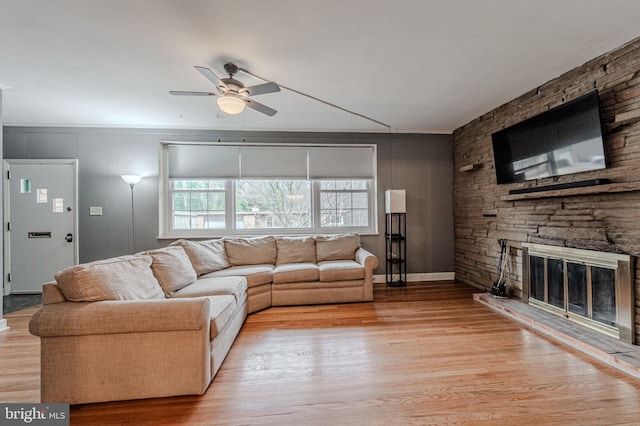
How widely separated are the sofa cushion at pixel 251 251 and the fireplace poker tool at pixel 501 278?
3.11 meters

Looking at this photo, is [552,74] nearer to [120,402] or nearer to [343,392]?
[343,392]

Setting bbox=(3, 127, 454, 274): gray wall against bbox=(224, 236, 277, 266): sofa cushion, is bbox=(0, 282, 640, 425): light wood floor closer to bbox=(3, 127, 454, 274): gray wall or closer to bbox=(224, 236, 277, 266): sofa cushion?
bbox=(224, 236, 277, 266): sofa cushion

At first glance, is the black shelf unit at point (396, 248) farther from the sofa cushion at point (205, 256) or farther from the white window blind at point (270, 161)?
the sofa cushion at point (205, 256)

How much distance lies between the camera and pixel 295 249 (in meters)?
3.96

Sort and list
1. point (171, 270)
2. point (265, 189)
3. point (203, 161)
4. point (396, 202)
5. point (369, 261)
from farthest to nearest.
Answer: point (265, 189)
point (203, 161)
point (396, 202)
point (369, 261)
point (171, 270)

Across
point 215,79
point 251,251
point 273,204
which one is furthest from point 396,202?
point 215,79

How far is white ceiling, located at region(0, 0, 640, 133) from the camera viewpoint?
6.05 ft

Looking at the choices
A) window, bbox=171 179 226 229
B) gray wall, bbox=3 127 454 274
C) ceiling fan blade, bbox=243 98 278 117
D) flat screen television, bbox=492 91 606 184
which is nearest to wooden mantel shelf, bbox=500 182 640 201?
flat screen television, bbox=492 91 606 184

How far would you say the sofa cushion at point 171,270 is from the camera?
2.45 m

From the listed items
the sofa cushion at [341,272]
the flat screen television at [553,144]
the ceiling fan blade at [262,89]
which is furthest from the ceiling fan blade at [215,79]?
the flat screen television at [553,144]

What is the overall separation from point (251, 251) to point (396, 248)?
2493mm

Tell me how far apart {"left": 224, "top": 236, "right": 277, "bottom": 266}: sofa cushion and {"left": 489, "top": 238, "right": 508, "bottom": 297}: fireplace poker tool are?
311 centimetres

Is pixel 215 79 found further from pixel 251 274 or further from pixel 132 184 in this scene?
pixel 132 184

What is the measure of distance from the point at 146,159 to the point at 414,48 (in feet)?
13.8
